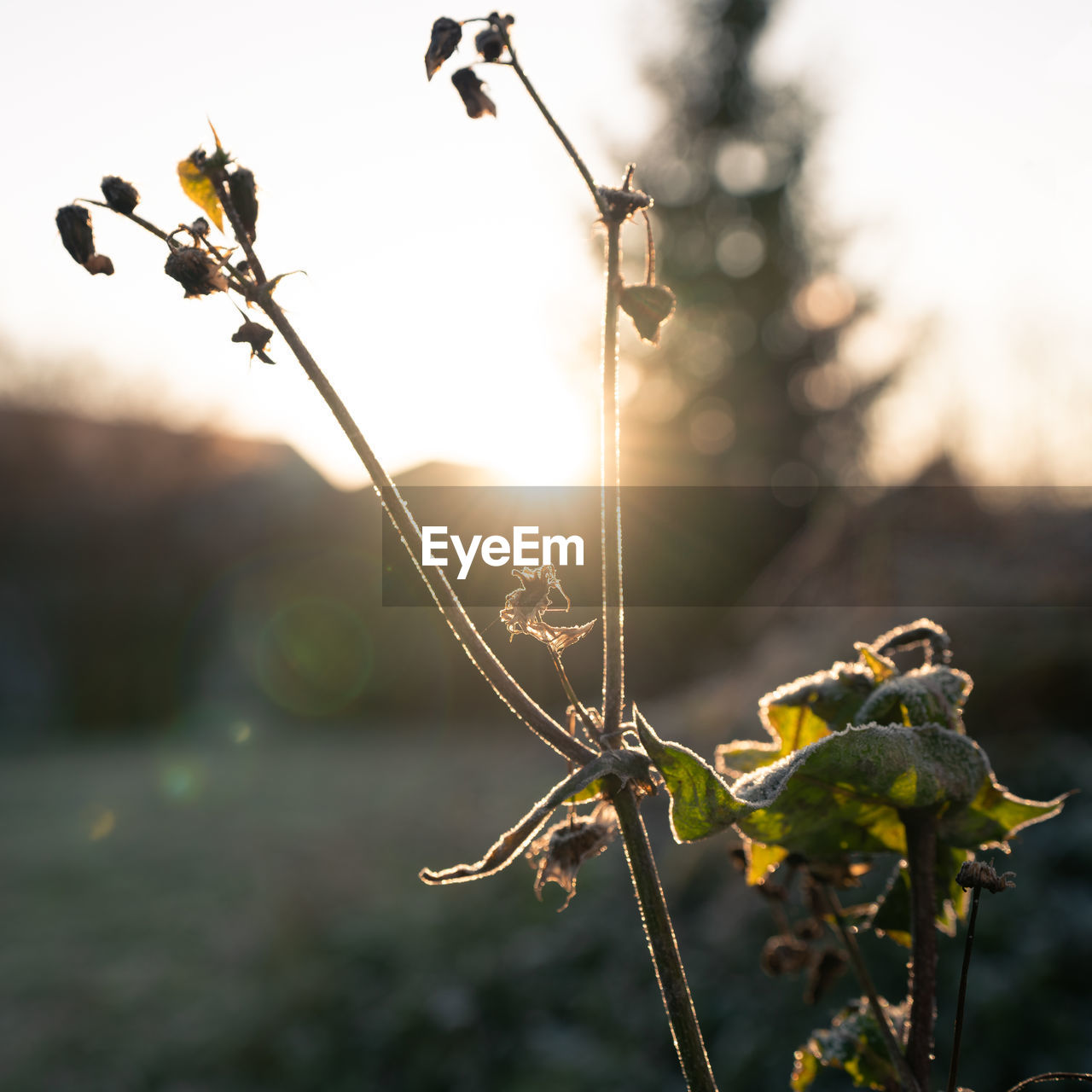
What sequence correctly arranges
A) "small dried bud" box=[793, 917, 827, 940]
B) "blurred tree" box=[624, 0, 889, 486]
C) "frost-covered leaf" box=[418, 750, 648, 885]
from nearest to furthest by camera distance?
"frost-covered leaf" box=[418, 750, 648, 885], "small dried bud" box=[793, 917, 827, 940], "blurred tree" box=[624, 0, 889, 486]

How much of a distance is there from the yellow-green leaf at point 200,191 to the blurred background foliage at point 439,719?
12.3 ft

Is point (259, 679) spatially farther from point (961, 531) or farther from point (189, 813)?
point (961, 531)

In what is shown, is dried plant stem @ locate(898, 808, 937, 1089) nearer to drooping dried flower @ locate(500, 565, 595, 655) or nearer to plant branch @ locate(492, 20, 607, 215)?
drooping dried flower @ locate(500, 565, 595, 655)

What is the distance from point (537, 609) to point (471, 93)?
1.49 ft

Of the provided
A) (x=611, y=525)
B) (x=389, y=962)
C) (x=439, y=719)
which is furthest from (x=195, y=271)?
(x=439, y=719)

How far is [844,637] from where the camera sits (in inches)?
300

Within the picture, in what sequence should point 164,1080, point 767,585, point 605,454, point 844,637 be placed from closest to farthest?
point 605,454 < point 164,1080 < point 844,637 < point 767,585

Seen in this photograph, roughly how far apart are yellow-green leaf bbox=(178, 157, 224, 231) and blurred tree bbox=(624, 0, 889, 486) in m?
16.0

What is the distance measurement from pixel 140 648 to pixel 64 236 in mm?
18497

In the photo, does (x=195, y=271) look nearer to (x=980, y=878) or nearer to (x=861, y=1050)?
(x=980, y=878)

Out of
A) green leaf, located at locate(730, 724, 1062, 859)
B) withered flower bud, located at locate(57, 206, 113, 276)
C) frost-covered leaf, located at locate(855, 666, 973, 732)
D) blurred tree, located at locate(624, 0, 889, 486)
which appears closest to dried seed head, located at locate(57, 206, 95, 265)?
withered flower bud, located at locate(57, 206, 113, 276)

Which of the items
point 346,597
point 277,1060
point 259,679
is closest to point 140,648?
point 259,679

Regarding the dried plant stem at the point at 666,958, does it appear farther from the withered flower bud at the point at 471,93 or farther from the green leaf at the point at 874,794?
the withered flower bud at the point at 471,93

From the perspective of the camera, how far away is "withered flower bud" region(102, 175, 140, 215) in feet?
2.09
